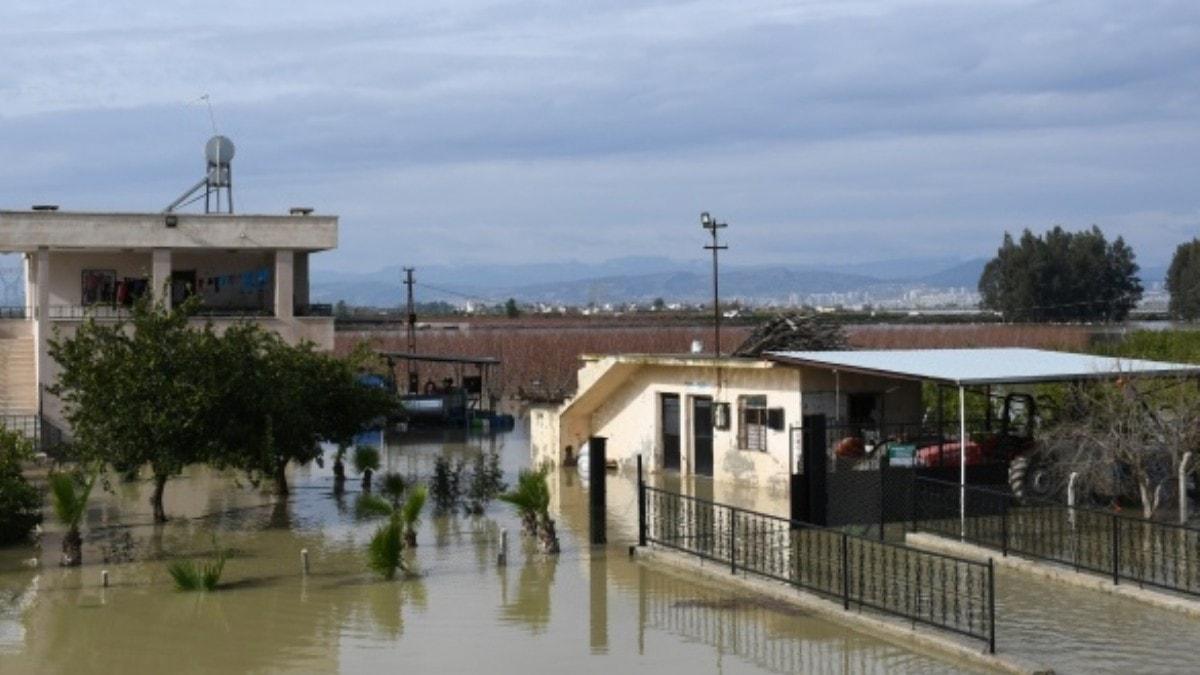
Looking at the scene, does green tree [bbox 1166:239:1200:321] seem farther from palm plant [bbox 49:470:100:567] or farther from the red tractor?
palm plant [bbox 49:470:100:567]

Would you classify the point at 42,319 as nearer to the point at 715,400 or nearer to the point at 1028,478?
the point at 715,400

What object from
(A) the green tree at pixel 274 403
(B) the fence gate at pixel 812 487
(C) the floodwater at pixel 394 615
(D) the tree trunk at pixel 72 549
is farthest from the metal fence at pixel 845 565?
(D) the tree trunk at pixel 72 549

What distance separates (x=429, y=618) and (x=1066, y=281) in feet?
301

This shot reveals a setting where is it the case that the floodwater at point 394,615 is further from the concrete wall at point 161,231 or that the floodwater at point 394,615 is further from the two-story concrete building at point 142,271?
the concrete wall at point 161,231

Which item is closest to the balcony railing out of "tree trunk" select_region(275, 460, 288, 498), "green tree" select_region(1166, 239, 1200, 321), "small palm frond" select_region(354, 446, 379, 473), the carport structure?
"small palm frond" select_region(354, 446, 379, 473)

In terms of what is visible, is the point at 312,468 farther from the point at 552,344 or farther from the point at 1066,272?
the point at 1066,272

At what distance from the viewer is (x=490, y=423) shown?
48.0 metres

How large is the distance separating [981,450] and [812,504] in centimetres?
517

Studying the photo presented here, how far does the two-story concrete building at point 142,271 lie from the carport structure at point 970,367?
19.0 meters

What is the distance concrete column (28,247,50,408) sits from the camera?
4062 cm

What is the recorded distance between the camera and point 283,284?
145 feet

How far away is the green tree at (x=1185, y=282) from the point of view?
98.7m

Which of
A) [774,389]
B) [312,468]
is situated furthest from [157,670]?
[312,468]

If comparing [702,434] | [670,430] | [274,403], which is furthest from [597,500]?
A: [670,430]
